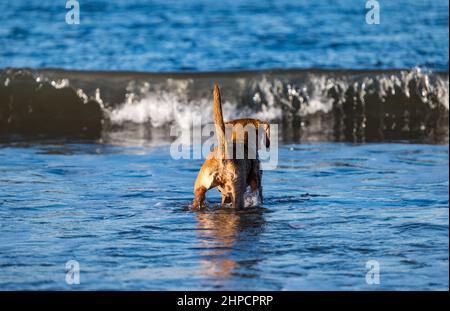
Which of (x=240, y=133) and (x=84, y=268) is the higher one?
(x=240, y=133)

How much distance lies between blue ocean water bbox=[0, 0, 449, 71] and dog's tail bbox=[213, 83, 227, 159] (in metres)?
9.22

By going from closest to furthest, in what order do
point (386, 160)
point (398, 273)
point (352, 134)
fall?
1. point (398, 273)
2. point (386, 160)
3. point (352, 134)

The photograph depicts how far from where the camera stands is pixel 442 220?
7969 millimetres

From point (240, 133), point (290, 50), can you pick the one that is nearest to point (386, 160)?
point (240, 133)

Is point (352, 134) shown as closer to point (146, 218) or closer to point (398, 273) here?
point (146, 218)

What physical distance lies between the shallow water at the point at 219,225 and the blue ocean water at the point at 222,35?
639 centimetres

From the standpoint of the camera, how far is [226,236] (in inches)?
291

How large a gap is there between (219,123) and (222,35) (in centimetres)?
1226

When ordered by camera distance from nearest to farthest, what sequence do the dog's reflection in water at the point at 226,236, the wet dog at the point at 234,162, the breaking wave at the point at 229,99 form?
1. the dog's reflection in water at the point at 226,236
2. the wet dog at the point at 234,162
3. the breaking wave at the point at 229,99

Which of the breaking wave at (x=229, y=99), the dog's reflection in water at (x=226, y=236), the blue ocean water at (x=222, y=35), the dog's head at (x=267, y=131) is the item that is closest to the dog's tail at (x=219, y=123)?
the dog's head at (x=267, y=131)

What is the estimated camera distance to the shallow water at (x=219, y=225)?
6.44 meters

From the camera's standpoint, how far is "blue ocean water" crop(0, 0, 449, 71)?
17.4 meters

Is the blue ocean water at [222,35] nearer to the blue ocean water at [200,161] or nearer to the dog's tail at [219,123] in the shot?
the blue ocean water at [200,161]
